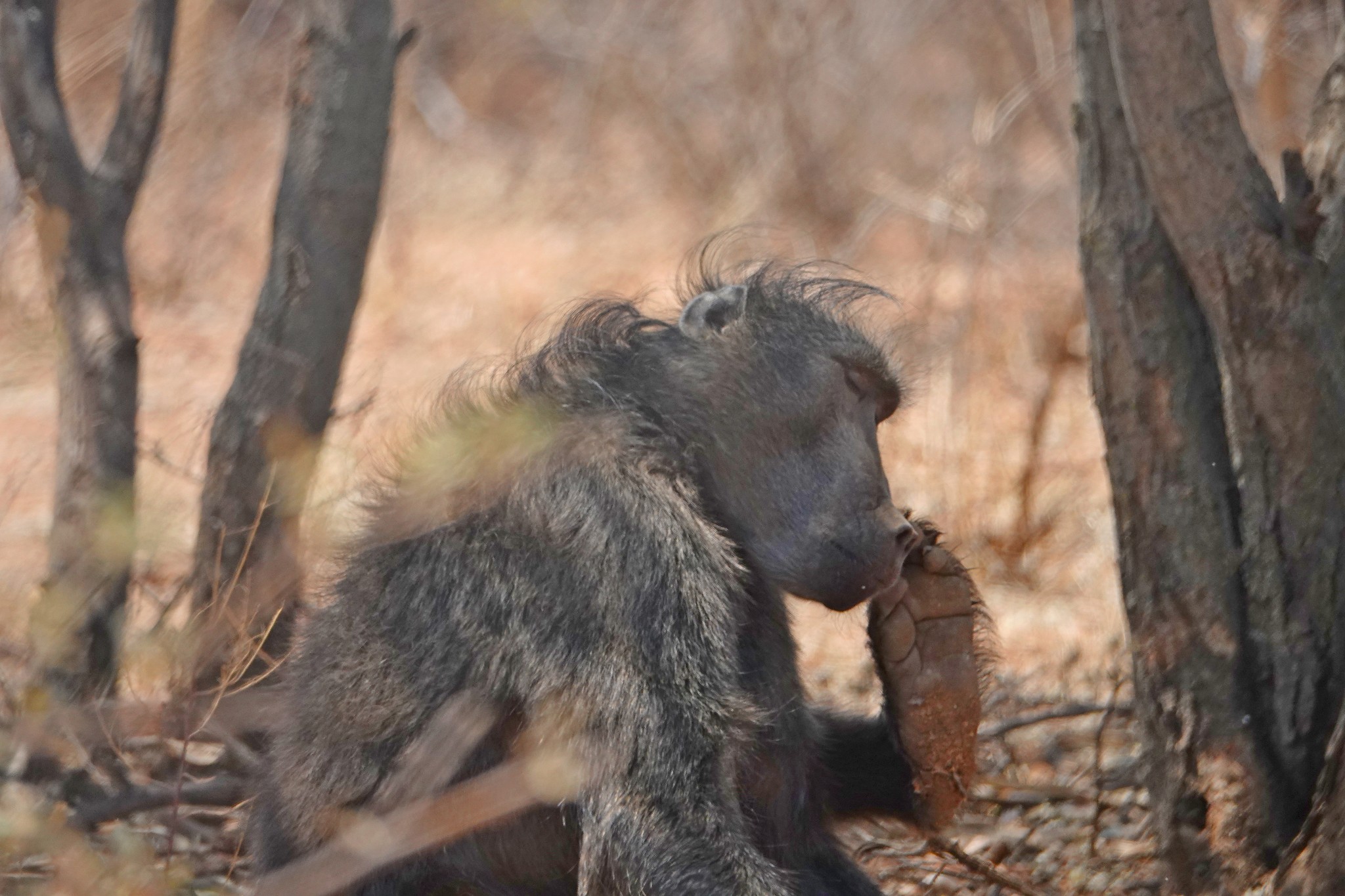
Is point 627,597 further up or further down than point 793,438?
further down

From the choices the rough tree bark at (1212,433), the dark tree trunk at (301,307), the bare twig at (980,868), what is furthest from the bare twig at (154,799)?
the rough tree bark at (1212,433)

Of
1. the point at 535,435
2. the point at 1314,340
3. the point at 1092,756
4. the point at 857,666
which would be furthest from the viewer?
the point at 857,666

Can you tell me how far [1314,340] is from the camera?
302 centimetres

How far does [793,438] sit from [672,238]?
8.04 m

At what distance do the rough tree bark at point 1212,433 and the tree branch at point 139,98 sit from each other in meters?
2.55

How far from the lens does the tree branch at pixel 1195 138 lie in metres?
3.01

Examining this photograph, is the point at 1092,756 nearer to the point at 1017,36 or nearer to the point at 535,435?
the point at 535,435

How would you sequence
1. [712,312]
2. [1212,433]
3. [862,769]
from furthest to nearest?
[862,769], [712,312], [1212,433]

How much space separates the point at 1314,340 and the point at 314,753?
7.38 feet

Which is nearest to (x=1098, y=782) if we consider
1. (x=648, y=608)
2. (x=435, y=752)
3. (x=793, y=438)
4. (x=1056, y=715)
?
(x=1056, y=715)

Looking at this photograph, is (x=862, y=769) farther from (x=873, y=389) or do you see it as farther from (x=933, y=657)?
(x=873, y=389)

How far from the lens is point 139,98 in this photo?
168 inches

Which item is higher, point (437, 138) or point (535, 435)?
point (437, 138)

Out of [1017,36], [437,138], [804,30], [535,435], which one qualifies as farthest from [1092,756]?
[437,138]
